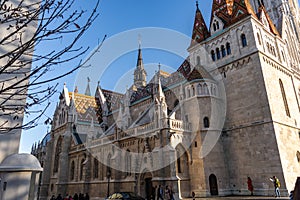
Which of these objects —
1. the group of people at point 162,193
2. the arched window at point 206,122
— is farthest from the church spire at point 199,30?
the group of people at point 162,193

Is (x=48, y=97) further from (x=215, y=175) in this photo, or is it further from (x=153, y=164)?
(x=215, y=175)

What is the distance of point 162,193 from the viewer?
15.1 meters

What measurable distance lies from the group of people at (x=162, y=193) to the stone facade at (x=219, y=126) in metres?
0.51

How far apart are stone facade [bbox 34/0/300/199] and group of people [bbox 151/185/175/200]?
512mm

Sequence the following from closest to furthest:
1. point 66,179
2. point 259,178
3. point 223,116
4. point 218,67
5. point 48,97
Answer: point 48,97 < point 259,178 < point 223,116 < point 218,67 < point 66,179

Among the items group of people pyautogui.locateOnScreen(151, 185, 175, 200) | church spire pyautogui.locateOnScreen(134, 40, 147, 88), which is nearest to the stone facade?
group of people pyautogui.locateOnScreen(151, 185, 175, 200)

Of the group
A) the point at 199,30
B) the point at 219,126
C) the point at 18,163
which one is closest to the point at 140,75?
the point at 199,30

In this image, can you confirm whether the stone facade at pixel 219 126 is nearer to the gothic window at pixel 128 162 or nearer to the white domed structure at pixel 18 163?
the gothic window at pixel 128 162

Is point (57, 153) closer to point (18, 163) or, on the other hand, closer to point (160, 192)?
point (160, 192)

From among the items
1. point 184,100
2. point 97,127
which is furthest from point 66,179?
point 184,100

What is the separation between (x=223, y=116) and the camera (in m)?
19.8

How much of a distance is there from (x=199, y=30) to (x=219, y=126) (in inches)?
459

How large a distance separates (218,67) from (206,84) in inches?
108

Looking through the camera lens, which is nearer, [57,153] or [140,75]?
[57,153]
